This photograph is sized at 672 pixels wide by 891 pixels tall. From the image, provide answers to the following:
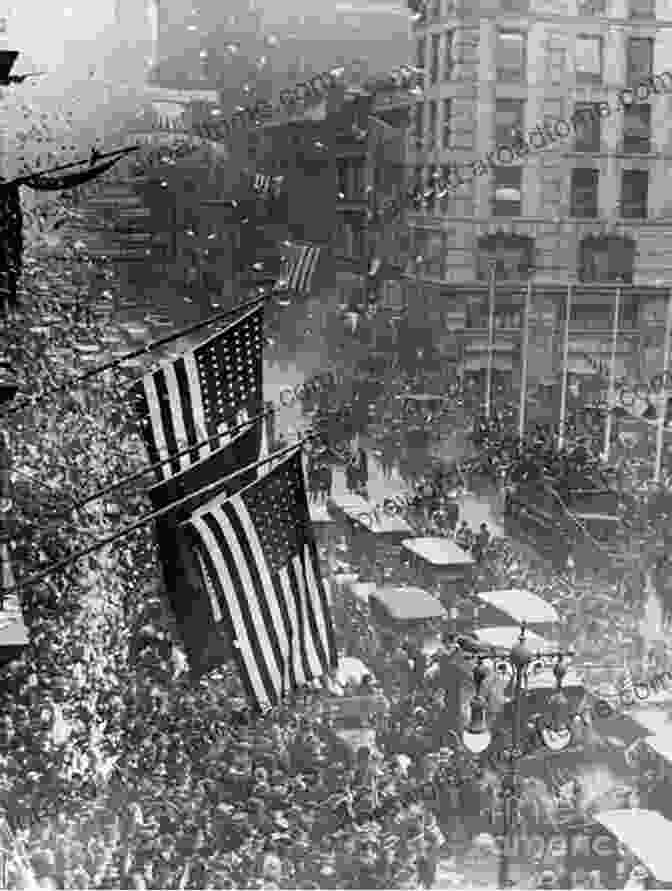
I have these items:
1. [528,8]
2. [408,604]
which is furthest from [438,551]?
[528,8]

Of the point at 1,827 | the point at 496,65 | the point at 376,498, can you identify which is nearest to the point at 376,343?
the point at 376,498

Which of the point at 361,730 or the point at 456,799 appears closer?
the point at 456,799

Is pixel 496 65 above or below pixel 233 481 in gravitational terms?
above

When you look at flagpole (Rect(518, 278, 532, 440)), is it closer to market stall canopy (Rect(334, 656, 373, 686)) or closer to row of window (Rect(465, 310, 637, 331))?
row of window (Rect(465, 310, 637, 331))

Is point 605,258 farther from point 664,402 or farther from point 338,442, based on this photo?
point 338,442

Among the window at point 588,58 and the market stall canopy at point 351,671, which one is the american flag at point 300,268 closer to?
the window at point 588,58

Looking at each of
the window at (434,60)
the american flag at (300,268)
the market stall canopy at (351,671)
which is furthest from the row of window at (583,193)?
the market stall canopy at (351,671)

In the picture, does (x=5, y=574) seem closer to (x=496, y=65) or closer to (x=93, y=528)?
(x=93, y=528)
